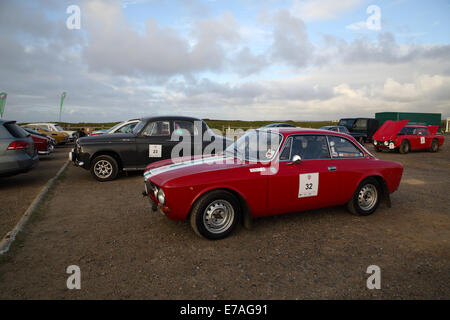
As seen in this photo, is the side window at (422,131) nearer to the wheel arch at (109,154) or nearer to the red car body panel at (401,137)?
the red car body panel at (401,137)

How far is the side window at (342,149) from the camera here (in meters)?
4.44

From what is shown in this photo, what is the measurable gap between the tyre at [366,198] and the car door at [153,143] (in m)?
4.94

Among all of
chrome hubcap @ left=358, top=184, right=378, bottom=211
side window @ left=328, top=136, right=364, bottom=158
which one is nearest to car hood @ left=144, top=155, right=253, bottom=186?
side window @ left=328, top=136, right=364, bottom=158

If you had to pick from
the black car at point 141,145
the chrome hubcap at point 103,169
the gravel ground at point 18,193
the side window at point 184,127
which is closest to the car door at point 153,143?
the black car at point 141,145

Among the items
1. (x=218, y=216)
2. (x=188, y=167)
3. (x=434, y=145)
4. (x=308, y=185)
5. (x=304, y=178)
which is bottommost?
(x=218, y=216)

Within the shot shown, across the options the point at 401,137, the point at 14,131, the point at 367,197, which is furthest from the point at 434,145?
the point at 14,131

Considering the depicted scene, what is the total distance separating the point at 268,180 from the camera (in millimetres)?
3734

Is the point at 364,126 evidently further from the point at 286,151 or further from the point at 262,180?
the point at 262,180

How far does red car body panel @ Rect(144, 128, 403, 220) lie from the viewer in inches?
134

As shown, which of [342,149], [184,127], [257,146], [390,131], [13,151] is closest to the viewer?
[257,146]

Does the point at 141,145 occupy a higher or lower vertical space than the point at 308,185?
higher

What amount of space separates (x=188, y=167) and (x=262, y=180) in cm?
106

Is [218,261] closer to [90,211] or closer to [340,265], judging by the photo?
[340,265]

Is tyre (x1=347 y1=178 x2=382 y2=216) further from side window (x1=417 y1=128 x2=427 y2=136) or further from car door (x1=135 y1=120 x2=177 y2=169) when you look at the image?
side window (x1=417 y1=128 x2=427 y2=136)
